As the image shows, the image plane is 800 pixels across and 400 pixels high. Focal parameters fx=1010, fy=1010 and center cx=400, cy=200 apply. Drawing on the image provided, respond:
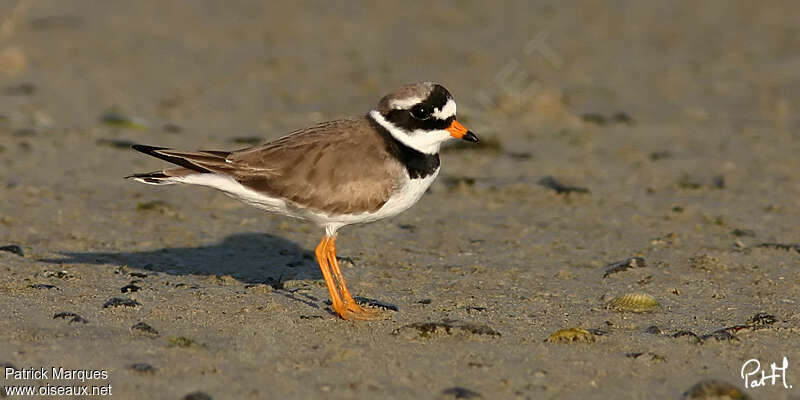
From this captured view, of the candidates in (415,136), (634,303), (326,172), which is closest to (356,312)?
(326,172)

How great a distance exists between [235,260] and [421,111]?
216cm

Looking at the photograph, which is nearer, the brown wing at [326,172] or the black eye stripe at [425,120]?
the brown wing at [326,172]

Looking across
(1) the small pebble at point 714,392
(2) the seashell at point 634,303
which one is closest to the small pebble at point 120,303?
(2) the seashell at point 634,303

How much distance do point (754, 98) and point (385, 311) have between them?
9016 millimetres

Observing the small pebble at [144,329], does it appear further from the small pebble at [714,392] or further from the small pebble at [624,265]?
the small pebble at [624,265]

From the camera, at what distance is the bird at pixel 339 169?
643 centimetres

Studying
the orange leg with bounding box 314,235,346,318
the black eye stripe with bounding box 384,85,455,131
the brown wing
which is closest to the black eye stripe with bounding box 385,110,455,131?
the black eye stripe with bounding box 384,85,455,131

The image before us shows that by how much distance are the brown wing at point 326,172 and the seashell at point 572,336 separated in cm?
136

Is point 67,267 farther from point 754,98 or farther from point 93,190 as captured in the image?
point 754,98

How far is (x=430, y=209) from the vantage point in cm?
944

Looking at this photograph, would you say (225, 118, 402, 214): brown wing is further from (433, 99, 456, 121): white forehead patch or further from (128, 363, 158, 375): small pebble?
(128, 363, 158, 375): small pebble

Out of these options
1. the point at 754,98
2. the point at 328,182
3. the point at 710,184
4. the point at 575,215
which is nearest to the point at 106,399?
the point at 328,182

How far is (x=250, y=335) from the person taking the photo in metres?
6.05

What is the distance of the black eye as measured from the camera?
6.71 m
